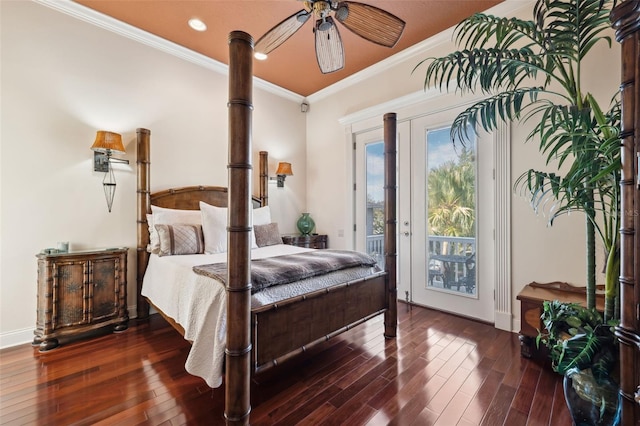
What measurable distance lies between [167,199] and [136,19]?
6.34 ft

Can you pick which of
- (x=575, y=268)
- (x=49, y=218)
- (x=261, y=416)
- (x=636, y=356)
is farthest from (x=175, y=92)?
(x=575, y=268)

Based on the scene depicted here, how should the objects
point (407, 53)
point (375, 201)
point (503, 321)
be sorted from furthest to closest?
point (375, 201) → point (407, 53) → point (503, 321)

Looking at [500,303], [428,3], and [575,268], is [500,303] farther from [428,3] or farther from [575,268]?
[428,3]

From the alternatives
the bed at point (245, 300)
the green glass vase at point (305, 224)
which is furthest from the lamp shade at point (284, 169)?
the bed at point (245, 300)

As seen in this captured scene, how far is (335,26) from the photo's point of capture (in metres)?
2.02

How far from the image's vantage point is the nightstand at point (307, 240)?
412 centimetres

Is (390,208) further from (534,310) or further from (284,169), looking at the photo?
(284,169)

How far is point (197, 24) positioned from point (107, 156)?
1.71 m

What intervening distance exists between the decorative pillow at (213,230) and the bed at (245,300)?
196 millimetres

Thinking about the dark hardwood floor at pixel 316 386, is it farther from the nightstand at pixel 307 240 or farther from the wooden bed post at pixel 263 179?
the wooden bed post at pixel 263 179

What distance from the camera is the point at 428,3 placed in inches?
106

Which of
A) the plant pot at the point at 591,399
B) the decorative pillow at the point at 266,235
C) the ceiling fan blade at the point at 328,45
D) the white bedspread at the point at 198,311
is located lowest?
the plant pot at the point at 591,399

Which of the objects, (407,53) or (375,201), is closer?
(407,53)

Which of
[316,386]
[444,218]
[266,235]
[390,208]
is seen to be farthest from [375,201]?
[316,386]
